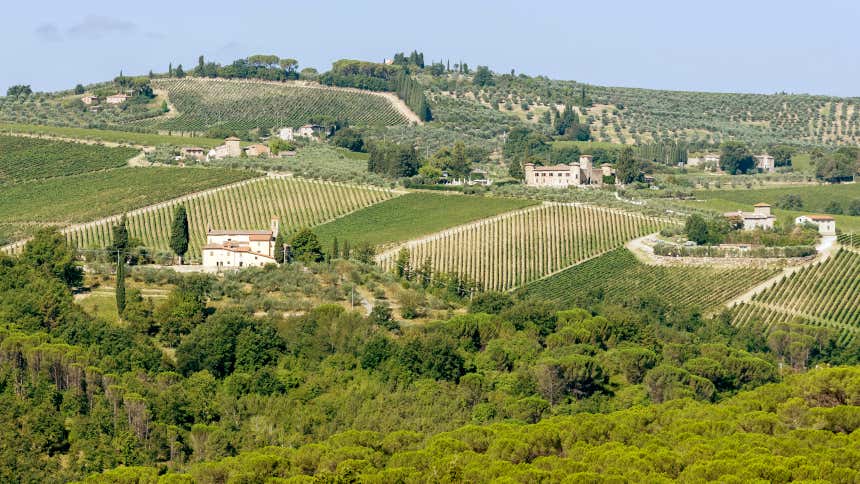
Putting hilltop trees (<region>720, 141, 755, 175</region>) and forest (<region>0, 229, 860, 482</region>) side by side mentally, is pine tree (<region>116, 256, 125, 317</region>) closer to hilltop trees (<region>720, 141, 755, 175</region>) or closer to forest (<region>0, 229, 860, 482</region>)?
forest (<region>0, 229, 860, 482</region>)

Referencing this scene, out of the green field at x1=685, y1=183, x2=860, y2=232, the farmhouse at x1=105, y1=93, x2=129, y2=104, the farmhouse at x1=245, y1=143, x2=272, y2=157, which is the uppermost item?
the farmhouse at x1=105, y1=93, x2=129, y2=104

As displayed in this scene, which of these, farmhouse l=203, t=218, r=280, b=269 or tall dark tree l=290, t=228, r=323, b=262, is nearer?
farmhouse l=203, t=218, r=280, b=269

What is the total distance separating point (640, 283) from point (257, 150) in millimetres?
44428

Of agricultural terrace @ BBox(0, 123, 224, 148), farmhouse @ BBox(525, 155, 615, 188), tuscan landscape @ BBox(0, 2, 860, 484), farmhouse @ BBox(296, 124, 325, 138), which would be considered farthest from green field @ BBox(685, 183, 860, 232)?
agricultural terrace @ BBox(0, 123, 224, 148)

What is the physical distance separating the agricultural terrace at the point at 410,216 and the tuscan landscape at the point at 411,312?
0.33 meters

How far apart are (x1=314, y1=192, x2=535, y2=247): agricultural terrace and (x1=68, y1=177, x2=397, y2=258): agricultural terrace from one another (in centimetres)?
151

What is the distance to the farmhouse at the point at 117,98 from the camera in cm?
16325

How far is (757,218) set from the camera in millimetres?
108000

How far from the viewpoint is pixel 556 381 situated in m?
73.2

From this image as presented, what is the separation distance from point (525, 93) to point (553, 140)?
26031 millimetres

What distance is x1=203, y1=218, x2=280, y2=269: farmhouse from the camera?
87.6 metres

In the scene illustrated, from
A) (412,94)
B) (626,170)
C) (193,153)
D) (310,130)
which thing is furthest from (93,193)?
(412,94)

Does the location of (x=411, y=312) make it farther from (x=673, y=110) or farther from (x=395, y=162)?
(x=673, y=110)

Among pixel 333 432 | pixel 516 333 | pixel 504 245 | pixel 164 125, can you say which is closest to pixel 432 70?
pixel 164 125
